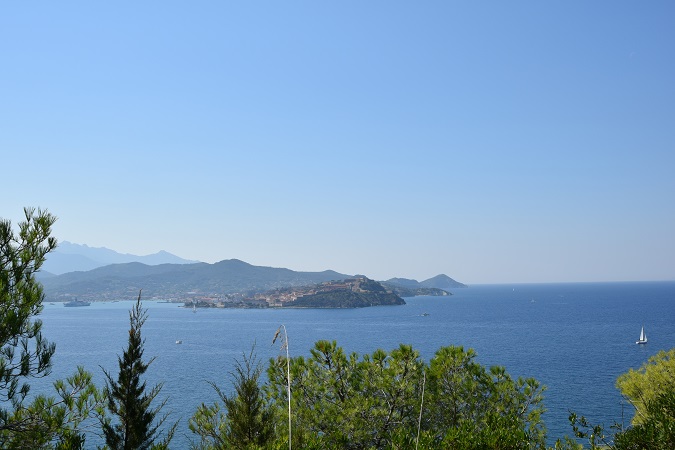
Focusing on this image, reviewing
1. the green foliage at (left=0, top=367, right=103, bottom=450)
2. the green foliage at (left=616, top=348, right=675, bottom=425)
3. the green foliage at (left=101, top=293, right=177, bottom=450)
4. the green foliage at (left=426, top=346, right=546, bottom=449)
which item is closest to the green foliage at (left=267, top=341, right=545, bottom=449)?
the green foliage at (left=426, top=346, right=546, bottom=449)

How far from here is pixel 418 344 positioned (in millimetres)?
94000

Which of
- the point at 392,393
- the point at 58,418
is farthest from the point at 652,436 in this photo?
the point at 58,418

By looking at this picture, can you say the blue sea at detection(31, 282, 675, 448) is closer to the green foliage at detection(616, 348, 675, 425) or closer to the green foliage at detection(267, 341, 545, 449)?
the green foliage at detection(616, 348, 675, 425)

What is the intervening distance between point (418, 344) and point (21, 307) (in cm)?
8818

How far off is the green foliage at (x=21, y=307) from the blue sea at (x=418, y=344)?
26.0 metres

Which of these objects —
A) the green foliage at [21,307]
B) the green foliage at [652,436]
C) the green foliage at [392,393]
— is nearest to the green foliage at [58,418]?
the green foliage at [21,307]

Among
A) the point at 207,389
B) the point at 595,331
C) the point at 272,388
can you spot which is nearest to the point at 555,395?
the point at 207,389

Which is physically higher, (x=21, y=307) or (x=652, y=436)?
(x=21, y=307)

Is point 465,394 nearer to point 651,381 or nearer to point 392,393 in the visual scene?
point 392,393

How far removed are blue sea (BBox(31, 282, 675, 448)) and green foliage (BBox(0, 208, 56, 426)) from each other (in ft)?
85.4

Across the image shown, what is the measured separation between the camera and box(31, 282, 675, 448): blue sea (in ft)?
186

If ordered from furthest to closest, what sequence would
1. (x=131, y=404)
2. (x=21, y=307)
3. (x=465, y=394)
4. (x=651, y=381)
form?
(x=651, y=381), (x=465, y=394), (x=131, y=404), (x=21, y=307)

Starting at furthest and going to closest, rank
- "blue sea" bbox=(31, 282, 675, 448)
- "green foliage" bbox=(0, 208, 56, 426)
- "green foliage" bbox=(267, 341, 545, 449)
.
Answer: "blue sea" bbox=(31, 282, 675, 448)
"green foliage" bbox=(267, 341, 545, 449)
"green foliage" bbox=(0, 208, 56, 426)

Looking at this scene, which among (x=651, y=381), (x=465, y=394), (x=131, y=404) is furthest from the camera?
(x=651, y=381)
